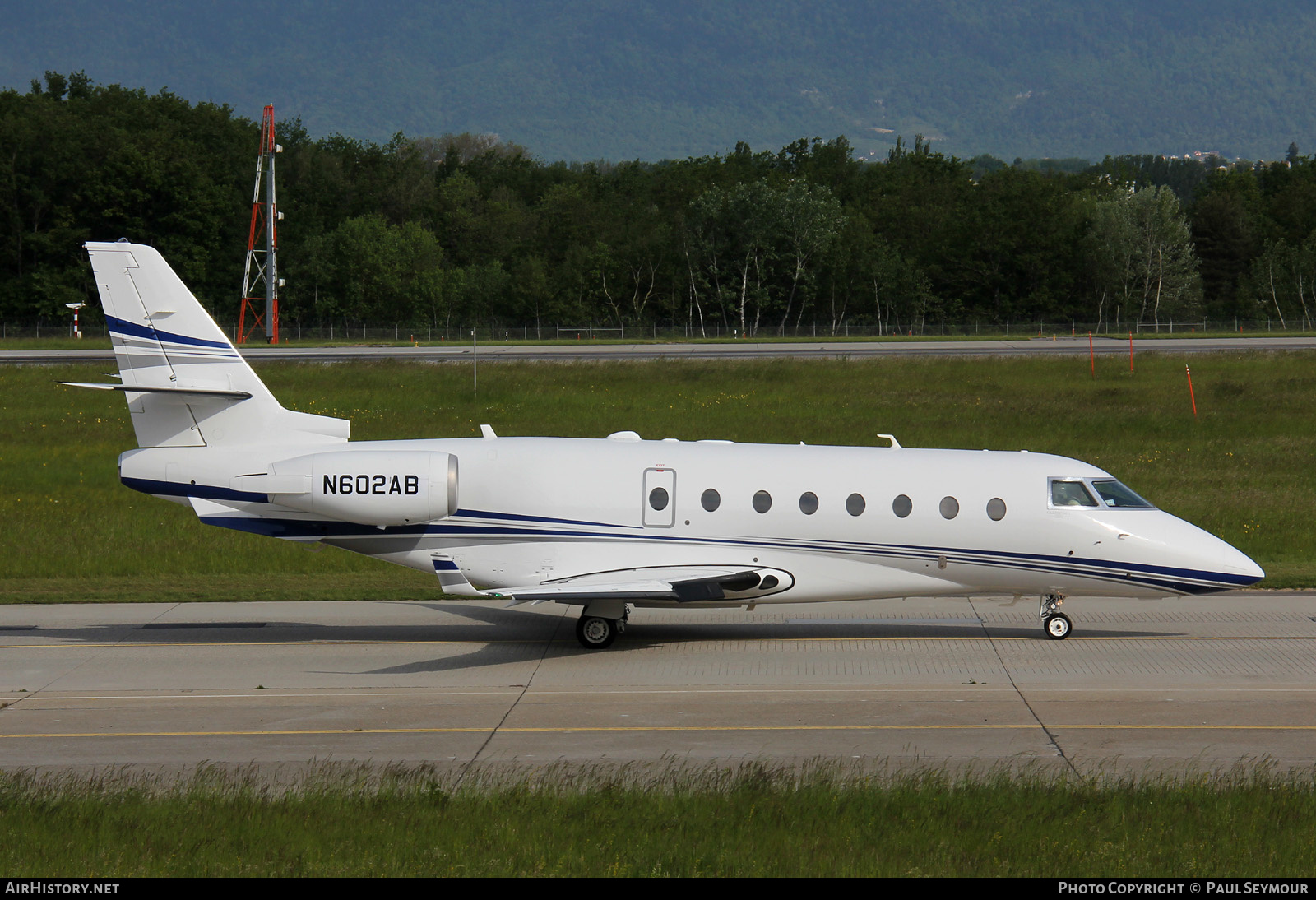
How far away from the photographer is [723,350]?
73188mm

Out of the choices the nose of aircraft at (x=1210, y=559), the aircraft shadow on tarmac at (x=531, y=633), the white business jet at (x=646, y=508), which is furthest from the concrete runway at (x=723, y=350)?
the nose of aircraft at (x=1210, y=559)

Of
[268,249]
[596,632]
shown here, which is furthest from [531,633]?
[268,249]

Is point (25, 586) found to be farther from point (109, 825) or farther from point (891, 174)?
point (891, 174)

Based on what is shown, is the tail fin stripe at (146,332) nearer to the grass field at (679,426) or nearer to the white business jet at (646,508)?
the white business jet at (646,508)

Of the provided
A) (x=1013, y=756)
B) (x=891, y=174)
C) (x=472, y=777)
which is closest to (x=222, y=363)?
(x=472, y=777)

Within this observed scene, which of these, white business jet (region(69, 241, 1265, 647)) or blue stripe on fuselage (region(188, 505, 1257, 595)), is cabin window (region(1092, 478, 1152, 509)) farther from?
blue stripe on fuselage (region(188, 505, 1257, 595))

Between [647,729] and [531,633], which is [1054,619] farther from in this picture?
[531,633]

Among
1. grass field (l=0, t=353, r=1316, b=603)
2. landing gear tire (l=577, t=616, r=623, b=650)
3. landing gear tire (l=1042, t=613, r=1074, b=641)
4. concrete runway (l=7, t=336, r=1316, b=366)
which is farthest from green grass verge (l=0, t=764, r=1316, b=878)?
concrete runway (l=7, t=336, r=1316, b=366)

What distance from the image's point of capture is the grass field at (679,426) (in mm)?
25219

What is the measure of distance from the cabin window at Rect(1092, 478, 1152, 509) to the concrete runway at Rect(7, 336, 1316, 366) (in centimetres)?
4442

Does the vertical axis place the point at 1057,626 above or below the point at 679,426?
below

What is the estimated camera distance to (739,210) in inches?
3937

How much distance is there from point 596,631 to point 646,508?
1906 mm

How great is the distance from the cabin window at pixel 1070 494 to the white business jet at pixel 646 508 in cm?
3
